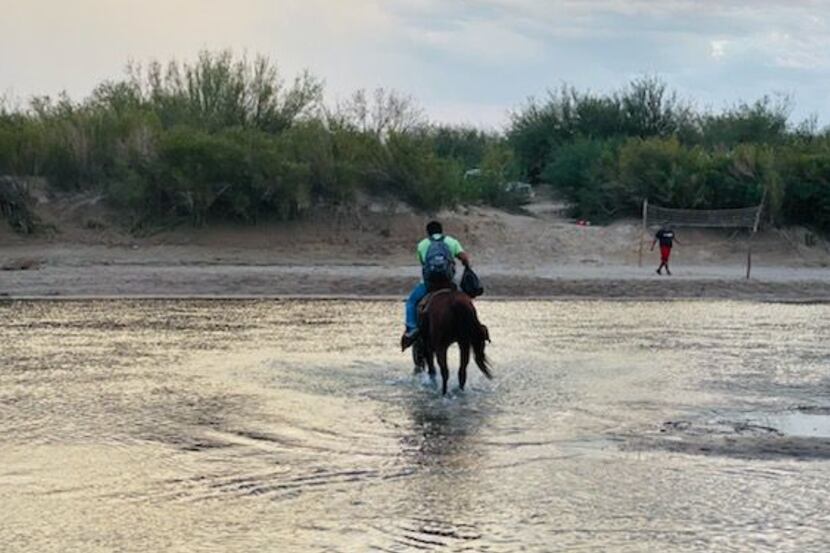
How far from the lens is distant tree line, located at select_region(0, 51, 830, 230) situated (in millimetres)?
43781

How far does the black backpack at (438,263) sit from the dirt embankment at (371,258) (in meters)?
16.7

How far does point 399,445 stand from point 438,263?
14.8 feet

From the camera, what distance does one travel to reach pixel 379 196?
46031 millimetres

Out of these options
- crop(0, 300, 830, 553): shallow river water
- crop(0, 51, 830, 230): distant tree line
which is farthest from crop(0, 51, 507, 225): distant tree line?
crop(0, 300, 830, 553): shallow river water

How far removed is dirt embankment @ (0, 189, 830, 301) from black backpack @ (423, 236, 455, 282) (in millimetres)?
16665

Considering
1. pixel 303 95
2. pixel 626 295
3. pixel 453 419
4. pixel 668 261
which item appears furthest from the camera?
pixel 303 95

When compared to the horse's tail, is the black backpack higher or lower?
higher

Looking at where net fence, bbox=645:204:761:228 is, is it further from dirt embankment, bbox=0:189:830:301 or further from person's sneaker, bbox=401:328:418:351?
person's sneaker, bbox=401:328:418:351

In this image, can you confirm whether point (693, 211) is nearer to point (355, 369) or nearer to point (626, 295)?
point (626, 295)

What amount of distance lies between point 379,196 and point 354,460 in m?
33.5

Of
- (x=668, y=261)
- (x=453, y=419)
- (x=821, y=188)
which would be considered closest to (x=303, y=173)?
(x=668, y=261)

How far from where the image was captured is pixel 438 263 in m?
17.8

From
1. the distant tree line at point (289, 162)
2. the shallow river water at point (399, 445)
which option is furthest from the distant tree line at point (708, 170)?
the shallow river water at point (399, 445)

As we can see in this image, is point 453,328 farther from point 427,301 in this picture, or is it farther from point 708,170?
point 708,170
